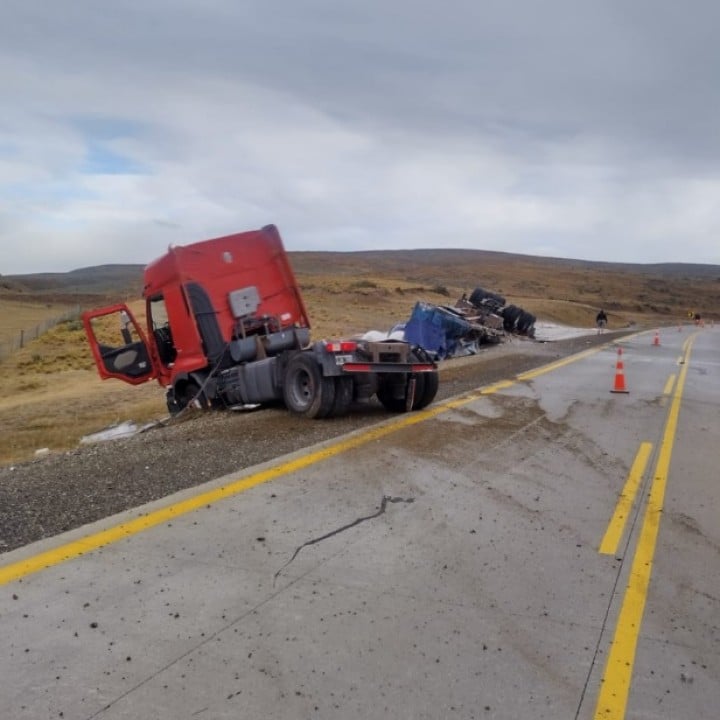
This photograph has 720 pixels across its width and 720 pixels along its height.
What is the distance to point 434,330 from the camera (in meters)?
24.0

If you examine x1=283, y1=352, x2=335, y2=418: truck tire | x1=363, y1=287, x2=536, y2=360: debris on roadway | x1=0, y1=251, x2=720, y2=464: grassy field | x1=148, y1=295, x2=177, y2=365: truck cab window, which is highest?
x1=148, y1=295, x2=177, y2=365: truck cab window

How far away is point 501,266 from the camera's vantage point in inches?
5871

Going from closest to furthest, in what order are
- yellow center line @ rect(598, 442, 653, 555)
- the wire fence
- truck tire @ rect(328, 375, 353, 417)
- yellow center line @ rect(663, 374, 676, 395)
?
yellow center line @ rect(598, 442, 653, 555) < truck tire @ rect(328, 375, 353, 417) < yellow center line @ rect(663, 374, 676, 395) < the wire fence

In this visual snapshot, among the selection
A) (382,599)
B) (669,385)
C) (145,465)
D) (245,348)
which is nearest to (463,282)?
(669,385)

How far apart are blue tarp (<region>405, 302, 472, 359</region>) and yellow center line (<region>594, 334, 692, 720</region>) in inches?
646

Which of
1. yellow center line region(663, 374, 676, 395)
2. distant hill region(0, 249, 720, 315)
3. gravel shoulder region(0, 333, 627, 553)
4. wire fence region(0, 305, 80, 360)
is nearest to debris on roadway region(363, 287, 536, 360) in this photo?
yellow center line region(663, 374, 676, 395)

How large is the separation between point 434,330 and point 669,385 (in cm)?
888

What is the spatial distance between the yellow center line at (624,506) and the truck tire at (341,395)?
12.4 feet

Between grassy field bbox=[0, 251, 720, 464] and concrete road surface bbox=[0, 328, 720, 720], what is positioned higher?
concrete road surface bbox=[0, 328, 720, 720]

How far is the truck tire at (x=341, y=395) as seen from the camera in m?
10.5

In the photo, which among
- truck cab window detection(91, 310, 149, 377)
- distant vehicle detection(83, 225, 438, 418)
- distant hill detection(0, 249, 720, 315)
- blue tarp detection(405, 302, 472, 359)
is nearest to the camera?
distant vehicle detection(83, 225, 438, 418)

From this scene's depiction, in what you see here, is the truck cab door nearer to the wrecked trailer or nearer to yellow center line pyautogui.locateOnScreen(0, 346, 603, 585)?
yellow center line pyautogui.locateOnScreen(0, 346, 603, 585)

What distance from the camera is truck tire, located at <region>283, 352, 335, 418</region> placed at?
10398 mm

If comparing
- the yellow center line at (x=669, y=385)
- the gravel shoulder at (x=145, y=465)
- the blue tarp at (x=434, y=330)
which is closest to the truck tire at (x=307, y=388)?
the gravel shoulder at (x=145, y=465)
